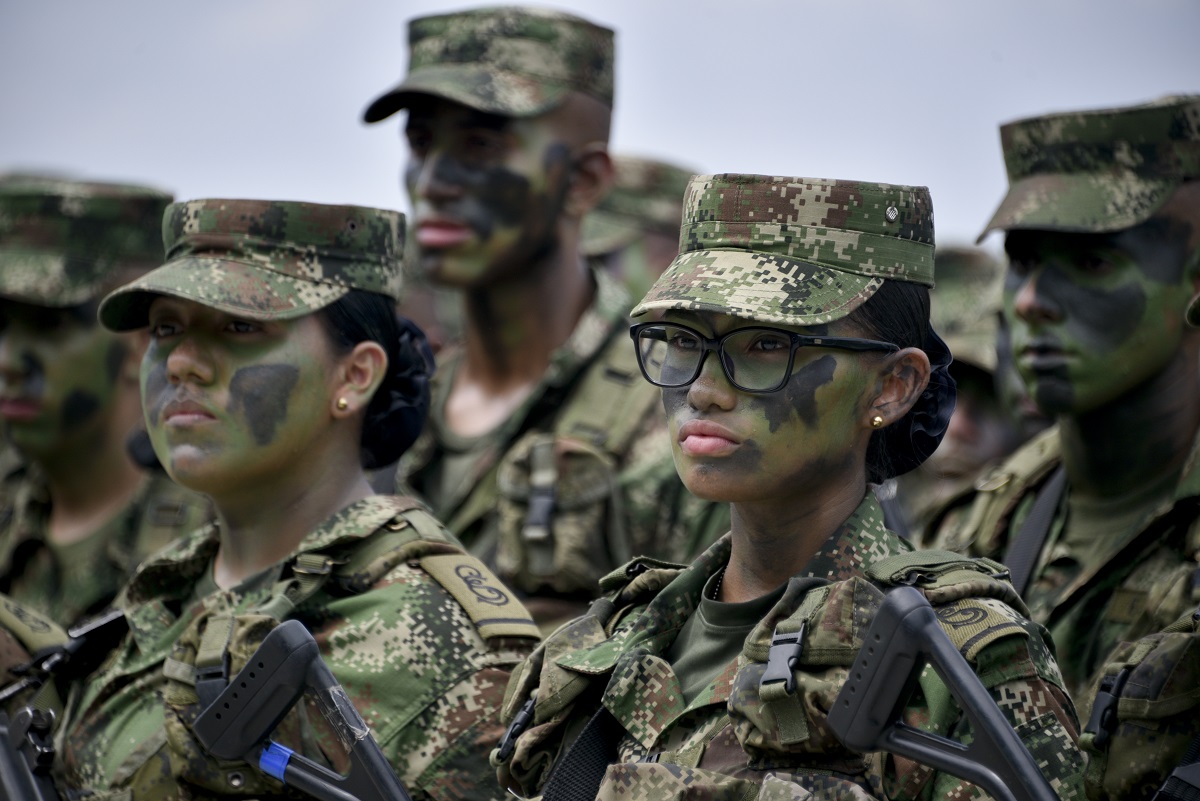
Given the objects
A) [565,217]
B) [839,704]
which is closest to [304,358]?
[839,704]

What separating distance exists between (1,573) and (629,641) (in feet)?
16.6

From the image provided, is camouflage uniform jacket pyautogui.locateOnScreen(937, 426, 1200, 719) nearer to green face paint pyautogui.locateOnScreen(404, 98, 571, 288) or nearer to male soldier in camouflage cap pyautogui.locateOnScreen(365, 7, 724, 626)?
male soldier in camouflage cap pyautogui.locateOnScreen(365, 7, 724, 626)

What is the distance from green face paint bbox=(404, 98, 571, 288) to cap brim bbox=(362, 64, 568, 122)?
8 cm

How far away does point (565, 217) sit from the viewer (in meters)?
8.52

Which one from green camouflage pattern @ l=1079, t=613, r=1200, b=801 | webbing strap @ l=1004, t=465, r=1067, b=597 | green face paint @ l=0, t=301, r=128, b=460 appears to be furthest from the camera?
green face paint @ l=0, t=301, r=128, b=460

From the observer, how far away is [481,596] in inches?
209

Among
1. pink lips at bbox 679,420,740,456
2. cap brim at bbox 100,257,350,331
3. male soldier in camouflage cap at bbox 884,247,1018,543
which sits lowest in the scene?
male soldier in camouflage cap at bbox 884,247,1018,543

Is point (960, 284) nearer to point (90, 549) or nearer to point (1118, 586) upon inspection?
point (90, 549)

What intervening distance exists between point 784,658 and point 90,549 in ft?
18.1

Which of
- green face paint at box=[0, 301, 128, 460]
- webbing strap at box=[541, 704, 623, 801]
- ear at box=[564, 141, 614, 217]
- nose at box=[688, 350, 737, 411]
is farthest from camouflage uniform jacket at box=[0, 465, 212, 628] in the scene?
nose at box=[688, 350, 737, 411]

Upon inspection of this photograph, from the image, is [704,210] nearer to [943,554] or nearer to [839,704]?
[943,554]

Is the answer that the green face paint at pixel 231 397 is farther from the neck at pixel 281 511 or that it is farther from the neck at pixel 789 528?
the neck at pixel 789 528

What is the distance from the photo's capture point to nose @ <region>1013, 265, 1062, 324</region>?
239 inches

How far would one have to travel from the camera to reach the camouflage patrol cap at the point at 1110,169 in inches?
236
